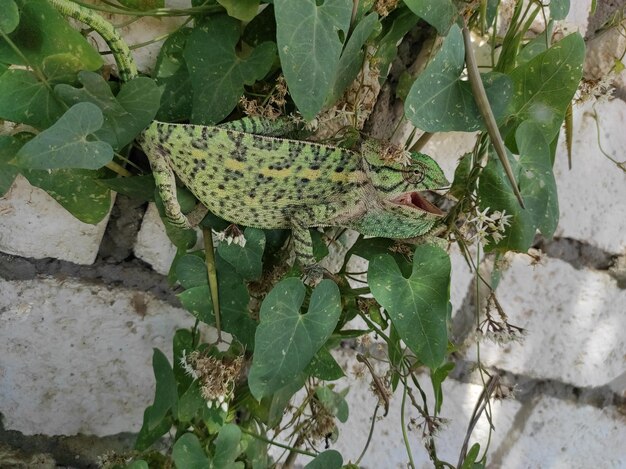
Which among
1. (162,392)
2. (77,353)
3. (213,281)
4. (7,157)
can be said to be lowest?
(77,353)

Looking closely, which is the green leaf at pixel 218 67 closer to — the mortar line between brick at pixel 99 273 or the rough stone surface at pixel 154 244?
the rough stone surface at pixel 154 244

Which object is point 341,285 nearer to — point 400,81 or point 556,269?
point 400,81

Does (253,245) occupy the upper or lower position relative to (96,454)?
upper

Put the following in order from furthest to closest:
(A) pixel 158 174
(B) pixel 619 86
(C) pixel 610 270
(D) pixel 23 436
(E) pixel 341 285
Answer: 1. (C) pixel 610 270
2. (B) pixel 619 86
3. (D) pixel 23 436
4. (E) pixel 341 285
5. (A) pixel 158 174

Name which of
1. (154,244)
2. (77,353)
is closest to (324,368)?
(154,244)

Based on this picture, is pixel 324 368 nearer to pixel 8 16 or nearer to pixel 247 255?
pixel 247 255

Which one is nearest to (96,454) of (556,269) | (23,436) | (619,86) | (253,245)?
(23,436)
